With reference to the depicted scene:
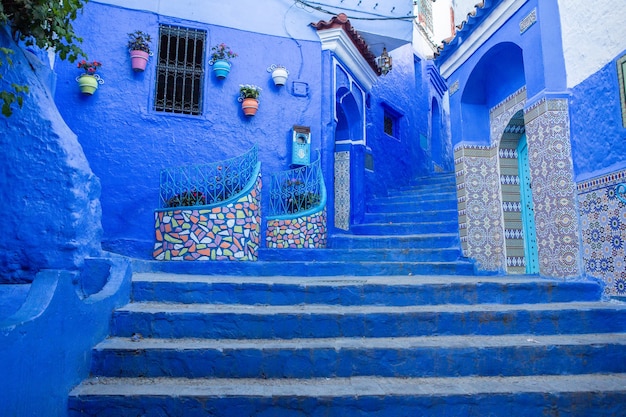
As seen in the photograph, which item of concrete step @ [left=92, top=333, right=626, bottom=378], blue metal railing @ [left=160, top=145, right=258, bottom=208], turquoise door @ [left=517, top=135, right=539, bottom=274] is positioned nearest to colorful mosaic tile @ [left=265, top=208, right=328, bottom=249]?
blue metal railing @ [left=160, top=145, right=258, bottom=208]

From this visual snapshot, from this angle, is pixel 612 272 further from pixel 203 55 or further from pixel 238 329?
pixel 203 55

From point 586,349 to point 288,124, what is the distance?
587cm

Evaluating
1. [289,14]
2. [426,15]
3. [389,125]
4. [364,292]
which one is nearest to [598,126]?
[364,292]

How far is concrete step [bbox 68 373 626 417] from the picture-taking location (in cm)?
266

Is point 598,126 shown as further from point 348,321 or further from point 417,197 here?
point 417,197

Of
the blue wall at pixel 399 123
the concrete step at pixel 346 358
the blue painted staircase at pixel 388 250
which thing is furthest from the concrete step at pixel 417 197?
the concrete step at pixel 346 358

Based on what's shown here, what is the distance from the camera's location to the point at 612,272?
4.00 metres

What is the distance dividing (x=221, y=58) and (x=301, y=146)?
2.01 metres

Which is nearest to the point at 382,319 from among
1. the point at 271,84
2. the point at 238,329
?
the point at 238,329

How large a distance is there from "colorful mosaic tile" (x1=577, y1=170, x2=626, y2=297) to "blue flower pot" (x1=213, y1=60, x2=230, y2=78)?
18.3 feet

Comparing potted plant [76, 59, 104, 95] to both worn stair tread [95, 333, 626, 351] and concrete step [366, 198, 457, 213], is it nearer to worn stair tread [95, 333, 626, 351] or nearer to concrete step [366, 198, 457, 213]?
worn stair tread [95, 333, 626, 351]

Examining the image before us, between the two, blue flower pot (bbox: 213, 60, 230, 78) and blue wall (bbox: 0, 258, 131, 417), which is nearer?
blue wall (bbox: 0, 258, 131, 417)

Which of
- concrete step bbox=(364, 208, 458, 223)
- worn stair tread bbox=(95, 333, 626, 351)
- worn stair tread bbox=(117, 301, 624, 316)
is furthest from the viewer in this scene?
concrete step bbox=(364, 208, 458, 223)

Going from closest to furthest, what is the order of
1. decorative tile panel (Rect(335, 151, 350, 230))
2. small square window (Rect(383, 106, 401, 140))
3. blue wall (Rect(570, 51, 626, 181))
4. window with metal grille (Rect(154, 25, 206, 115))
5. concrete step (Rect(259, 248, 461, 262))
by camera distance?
blue wall (Rect(570, 51, 626, 181))
concrete step (Rect(259, 248, 461, 262))
window with metal grille (Rect(154, 25, 206, 115))
decorative tile panel (Rect(335, 151, 350, 230))
small square window (Rect(383, 106, 401, 140))
